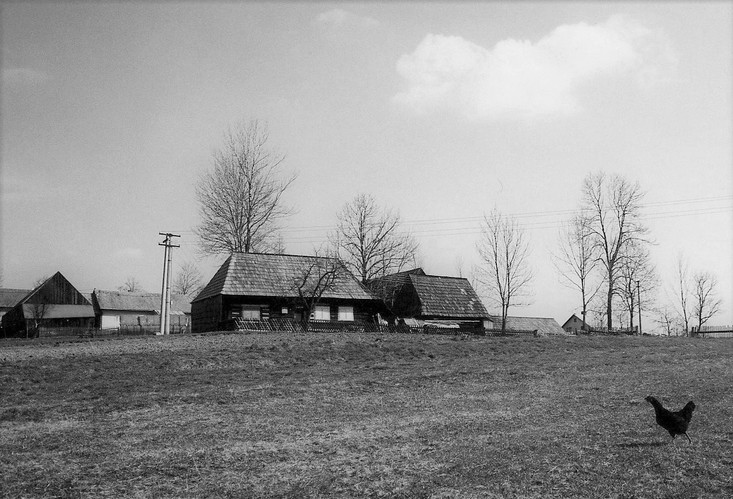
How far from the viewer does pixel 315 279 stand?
42281mm

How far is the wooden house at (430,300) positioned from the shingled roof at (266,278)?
3910mm

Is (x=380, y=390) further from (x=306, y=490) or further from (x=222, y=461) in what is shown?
(x=306, y=490)

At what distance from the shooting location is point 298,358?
73.4 ft

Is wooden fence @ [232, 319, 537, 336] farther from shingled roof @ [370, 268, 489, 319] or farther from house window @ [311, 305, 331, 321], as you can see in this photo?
shingled roof @ [370, 268, 489, 319]

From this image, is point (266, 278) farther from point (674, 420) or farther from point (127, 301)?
point (127, 301)

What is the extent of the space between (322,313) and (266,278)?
4.75m

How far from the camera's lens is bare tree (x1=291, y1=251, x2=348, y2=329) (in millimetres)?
38562

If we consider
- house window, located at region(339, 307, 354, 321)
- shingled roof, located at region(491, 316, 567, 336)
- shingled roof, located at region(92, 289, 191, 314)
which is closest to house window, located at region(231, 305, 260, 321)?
house window, located at region(339, 307, 354, 321)

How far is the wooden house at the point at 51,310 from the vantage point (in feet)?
208

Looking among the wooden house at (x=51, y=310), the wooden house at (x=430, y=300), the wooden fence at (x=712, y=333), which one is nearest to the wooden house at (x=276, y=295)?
the wooden house at (x=430, y=300)

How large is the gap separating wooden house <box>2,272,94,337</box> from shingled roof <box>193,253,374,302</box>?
3126 cm

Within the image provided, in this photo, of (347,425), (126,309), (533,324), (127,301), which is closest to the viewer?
(347,425)

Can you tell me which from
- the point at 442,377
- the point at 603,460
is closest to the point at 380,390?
the point at 442,377

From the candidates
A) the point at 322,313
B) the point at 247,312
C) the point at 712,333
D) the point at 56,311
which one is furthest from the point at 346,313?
the point at 56,311
